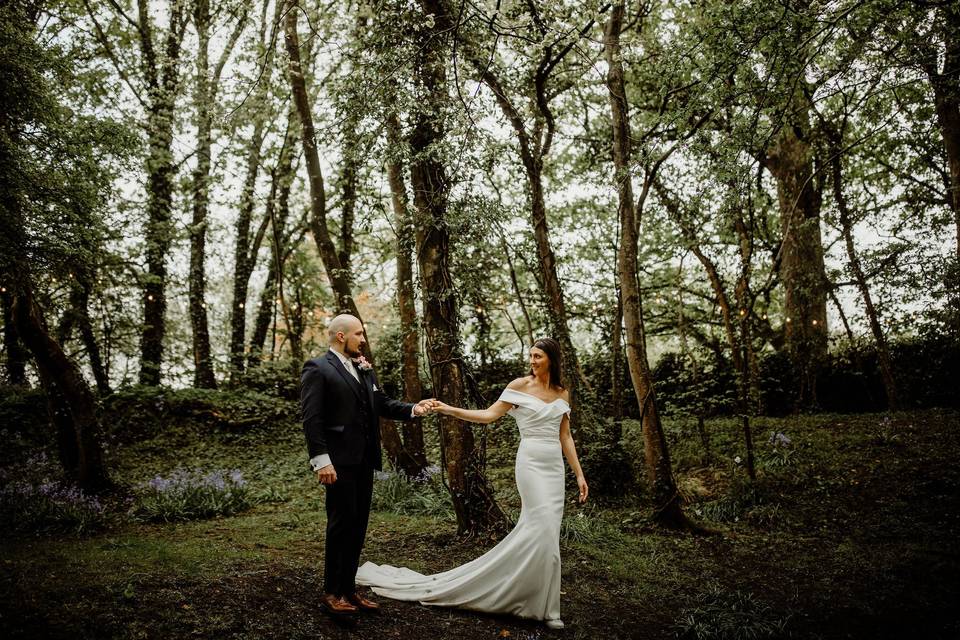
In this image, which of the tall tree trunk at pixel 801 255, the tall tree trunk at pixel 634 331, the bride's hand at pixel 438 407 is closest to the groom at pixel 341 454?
the bride's hand at pixel 438 407

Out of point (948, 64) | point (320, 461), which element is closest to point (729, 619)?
point (320, 461)

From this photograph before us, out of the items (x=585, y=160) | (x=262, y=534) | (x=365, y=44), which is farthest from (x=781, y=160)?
(x=262, y=534)

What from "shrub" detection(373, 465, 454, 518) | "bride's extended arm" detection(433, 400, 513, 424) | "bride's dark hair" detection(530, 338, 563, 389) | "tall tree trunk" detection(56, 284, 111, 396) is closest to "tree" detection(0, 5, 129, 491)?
"tall tree trunk" detection(56, 284, 111, 396)

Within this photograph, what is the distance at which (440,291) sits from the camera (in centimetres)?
623

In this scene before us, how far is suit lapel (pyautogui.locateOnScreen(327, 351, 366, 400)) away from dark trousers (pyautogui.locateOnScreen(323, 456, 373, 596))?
55cm

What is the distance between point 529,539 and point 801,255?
35.5ft

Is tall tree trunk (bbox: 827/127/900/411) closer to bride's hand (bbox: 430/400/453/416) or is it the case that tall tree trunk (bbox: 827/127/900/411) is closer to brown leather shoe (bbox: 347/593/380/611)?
bride's hand (bbox: 430/400/453/416)

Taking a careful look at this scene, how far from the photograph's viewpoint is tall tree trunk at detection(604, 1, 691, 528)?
7184 millimetres

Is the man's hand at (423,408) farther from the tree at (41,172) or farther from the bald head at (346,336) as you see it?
the tree at (41,172)

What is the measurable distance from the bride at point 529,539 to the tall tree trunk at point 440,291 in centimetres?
133

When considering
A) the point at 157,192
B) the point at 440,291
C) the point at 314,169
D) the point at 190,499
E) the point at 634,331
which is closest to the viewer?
the point at 440,291

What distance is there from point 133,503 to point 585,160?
10.0 meters

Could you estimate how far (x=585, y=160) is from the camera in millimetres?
11594

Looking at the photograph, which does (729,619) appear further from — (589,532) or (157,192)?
(157,192)
